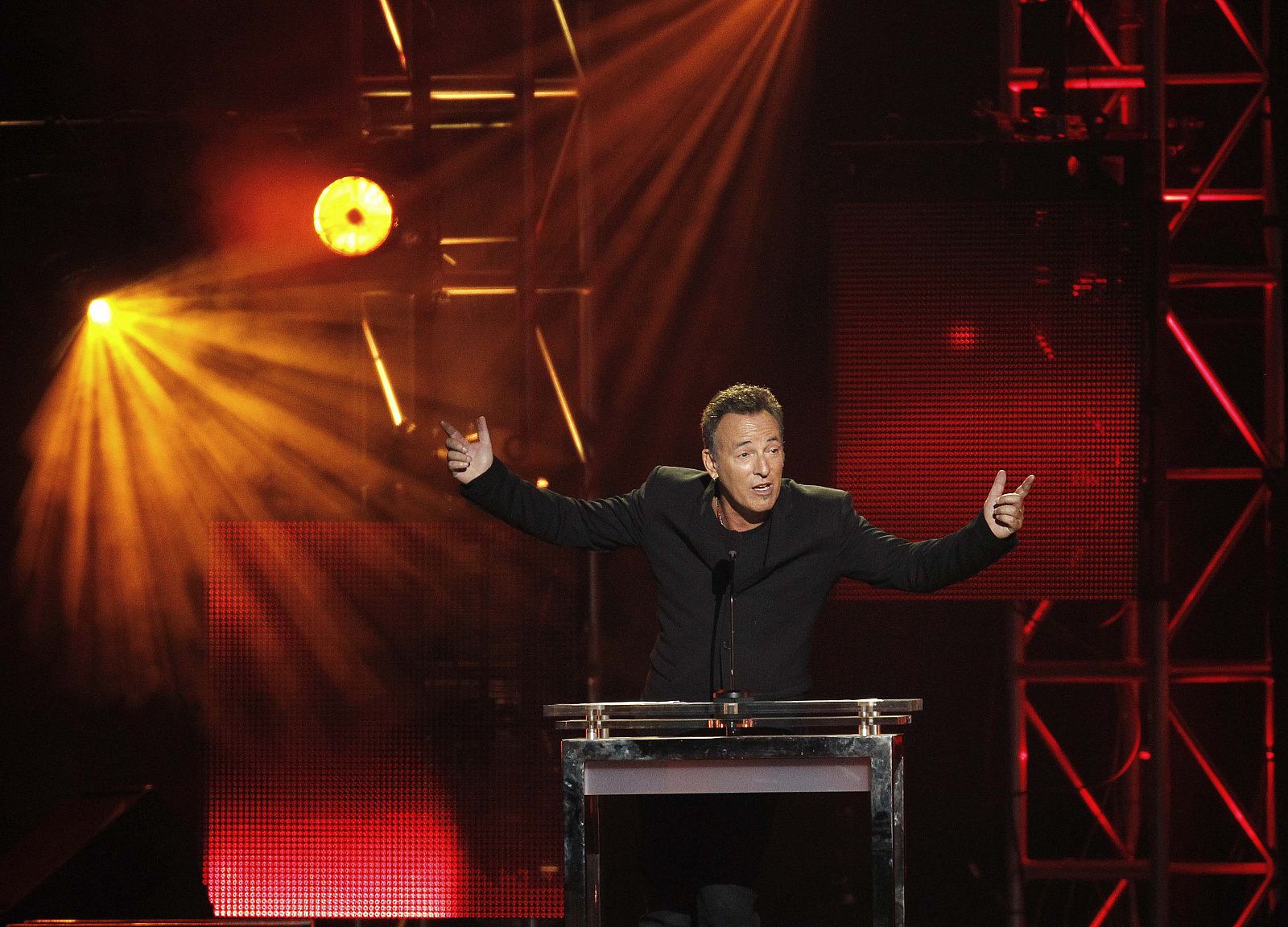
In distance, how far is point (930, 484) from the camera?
457 centimetres

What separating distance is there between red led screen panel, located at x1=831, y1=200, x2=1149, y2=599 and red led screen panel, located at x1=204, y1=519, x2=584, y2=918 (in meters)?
1.27

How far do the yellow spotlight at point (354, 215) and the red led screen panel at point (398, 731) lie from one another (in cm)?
106

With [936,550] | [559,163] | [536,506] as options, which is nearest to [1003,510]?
[936,550]

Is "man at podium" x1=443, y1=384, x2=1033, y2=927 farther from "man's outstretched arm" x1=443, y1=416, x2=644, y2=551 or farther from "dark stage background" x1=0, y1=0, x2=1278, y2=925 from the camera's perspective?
"dark stage background" x1=0, y1=0, x2=1278, y2=925

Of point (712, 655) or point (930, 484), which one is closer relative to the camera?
point (712, 655)

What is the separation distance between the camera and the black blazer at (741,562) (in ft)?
10.1

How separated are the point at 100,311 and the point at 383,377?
127 cm

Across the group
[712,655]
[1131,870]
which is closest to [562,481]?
[712,655]

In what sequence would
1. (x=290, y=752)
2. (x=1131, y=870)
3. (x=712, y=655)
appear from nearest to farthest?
1. (x=712, y=655)
2. (x=1131, y=870)
3. (x=290, y=752)

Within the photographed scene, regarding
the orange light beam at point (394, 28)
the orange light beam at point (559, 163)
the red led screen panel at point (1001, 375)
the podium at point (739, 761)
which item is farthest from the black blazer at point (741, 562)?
the orange light beam at point (394, 28)

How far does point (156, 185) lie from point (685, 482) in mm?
2884

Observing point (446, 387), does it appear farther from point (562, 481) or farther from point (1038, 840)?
point (1038, 840)

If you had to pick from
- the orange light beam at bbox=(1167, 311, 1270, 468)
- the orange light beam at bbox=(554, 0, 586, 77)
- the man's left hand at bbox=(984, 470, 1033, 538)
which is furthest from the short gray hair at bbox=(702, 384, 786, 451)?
the orange light beam at bbox=(554, 0, 586, 77)

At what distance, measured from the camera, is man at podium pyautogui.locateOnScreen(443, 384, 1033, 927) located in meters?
2.94
